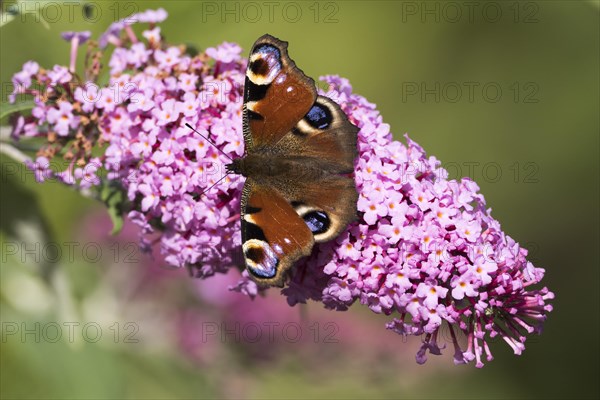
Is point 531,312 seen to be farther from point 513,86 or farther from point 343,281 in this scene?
point 513,86

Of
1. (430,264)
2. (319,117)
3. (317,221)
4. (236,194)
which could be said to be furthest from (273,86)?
(430,264)

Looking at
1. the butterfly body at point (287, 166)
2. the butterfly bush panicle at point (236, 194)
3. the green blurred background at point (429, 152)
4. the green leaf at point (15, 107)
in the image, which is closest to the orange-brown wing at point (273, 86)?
the butterfly body at point (287, 166)

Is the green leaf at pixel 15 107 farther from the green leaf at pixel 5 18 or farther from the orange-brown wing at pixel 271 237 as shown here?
the orange-brown wing at pixel 271 237

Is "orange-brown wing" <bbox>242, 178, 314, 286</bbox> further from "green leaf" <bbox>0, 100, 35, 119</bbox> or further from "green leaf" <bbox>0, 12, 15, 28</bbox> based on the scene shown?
"green leaf" <bbox>0, 12, 15, 28</bbox>

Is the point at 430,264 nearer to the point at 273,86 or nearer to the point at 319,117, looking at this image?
the point at 319,117

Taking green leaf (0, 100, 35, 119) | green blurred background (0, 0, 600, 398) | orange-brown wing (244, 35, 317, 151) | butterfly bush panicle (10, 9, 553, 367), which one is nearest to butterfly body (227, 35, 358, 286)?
orange-brown wing (244, 35, 317, 151)

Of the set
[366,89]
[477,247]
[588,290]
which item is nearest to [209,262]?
[477,247]
